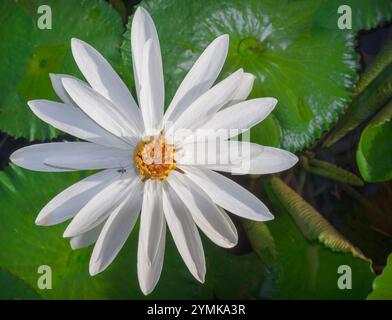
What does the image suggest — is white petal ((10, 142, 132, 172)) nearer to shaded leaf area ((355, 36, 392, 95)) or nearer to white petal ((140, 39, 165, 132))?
white petal ((140, 39, 165, 132))

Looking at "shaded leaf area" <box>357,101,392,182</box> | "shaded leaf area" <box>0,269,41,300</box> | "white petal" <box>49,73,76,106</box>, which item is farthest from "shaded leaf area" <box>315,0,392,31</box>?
"shaded leaf area" <box>0,269,41,300</box>

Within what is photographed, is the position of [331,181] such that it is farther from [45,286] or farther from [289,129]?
[45,286]

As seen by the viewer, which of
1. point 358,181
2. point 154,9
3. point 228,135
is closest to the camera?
point 228,135

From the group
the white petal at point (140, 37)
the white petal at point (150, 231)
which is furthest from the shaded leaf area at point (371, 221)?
the white petal at point (140, 37)

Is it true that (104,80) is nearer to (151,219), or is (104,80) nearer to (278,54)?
(151,219)

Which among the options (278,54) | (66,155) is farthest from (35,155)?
(278,54)
